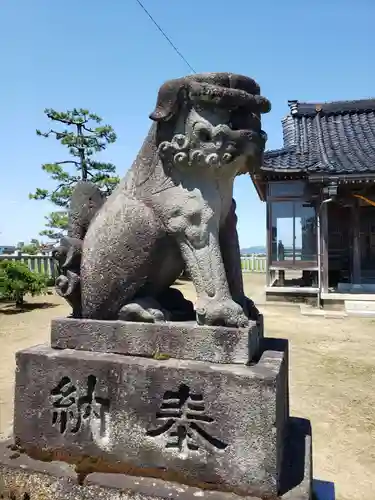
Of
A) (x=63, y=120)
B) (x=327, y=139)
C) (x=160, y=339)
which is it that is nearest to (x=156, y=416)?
(x=160, y=339)

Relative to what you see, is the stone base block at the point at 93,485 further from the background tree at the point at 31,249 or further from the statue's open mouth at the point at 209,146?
the background tree at the point at 31,249

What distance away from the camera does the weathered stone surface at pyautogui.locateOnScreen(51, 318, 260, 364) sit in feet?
6.14

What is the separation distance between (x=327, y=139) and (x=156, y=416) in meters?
13.3

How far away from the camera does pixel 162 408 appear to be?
1.85 metres

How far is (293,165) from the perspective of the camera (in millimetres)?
10750

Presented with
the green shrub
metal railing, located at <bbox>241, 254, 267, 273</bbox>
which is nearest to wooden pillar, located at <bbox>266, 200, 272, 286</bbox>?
the green shrub

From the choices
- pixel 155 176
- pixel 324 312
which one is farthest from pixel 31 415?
pixel 324 312

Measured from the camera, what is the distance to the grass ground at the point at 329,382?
130 inches

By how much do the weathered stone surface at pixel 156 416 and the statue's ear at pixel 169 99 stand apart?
1.14m

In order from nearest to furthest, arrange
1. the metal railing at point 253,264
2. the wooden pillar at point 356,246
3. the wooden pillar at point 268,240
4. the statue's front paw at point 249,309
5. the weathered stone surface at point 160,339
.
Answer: the weathered stone surface at point 160,339 < the statue's front paw at point 249,309 < the wooden pillar at point 268,240 < the wooden pillar at point 356,246 < the metal railing at point 253,264

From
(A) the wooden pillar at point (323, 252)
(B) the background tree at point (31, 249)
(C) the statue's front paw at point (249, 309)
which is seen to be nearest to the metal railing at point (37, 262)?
(B) the background tree at point (31, 249)

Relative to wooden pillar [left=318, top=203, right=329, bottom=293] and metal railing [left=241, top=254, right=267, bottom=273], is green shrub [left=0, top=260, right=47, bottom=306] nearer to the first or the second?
wooden pillar [left=318, top=203, right=329, bottom=293]

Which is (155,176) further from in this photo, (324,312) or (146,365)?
(324,312)

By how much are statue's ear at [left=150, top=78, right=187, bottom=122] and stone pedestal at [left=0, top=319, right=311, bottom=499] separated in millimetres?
986
